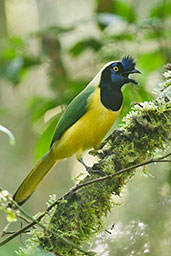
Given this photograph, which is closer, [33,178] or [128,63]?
[33,178]

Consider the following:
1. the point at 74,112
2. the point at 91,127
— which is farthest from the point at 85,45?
the point at 91,127

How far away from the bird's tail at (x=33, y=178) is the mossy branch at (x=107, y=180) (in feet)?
2.31

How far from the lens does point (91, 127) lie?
3.11 metres

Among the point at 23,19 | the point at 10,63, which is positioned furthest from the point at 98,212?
the point at 23,19

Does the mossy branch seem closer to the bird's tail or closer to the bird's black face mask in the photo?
the bird's tail

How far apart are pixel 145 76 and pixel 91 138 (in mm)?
1330

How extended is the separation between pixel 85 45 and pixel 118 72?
2.27 feet

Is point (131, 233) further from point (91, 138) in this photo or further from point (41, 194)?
point (41, 194)

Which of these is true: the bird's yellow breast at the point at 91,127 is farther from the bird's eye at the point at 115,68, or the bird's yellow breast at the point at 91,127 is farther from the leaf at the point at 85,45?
the leaf at the point at 85,45

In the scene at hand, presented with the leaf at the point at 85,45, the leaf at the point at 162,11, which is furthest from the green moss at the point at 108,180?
the leaf at the point at 162,11

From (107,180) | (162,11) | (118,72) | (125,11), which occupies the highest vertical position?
(162,11)

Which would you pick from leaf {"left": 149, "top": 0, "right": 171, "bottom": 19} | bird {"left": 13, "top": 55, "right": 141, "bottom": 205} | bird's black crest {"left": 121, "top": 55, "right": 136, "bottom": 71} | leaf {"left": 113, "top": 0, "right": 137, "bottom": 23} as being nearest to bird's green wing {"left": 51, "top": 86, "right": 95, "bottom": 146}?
bird {"left": 13, "top": 55, "right": 141, "bottom": 205}

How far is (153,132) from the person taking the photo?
2.36 metres

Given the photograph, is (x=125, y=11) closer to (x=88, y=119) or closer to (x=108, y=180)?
(x=88, y=119)
